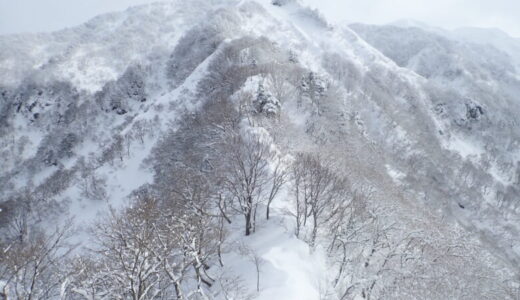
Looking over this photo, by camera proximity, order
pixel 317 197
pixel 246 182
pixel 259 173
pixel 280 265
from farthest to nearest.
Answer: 1. pixel 259 173
2. pixel 246 182
3. pixel 317 197
4. pixel 280 265

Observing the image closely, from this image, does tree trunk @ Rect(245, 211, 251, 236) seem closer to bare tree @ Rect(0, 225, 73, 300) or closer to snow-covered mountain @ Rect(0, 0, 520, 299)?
snow-covered mountain @ Rect(0, 0, 520, 299)

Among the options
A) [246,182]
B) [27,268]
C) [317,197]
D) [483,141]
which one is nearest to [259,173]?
[246,182]

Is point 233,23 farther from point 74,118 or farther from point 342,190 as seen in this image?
point 342,190

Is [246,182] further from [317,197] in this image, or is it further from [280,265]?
[280,265]

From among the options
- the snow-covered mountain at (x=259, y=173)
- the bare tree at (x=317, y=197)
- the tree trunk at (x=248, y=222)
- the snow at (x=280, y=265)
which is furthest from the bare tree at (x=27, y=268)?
the bare tree at (x=317, y=197)

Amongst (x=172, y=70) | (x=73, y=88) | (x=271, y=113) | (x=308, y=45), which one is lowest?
(x=73, y=88)

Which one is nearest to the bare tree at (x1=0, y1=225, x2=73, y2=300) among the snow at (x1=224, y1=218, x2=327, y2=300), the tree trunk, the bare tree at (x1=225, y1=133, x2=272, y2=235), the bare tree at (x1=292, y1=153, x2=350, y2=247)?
the snow at (x1=224, y1=218, x2=327, y2=300)

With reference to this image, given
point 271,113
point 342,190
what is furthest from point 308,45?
point 342,190

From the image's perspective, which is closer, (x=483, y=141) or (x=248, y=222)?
(x=248, y=222)
